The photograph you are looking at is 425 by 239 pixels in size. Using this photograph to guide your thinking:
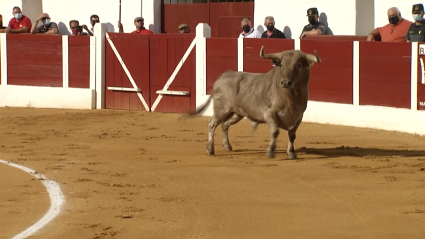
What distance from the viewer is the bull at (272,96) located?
930cm

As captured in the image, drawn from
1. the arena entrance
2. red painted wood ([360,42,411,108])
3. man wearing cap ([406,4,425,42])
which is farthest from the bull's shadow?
the arena entrance

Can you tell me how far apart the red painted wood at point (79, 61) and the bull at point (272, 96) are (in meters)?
6.15

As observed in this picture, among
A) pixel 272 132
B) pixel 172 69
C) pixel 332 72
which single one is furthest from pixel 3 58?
pixel 272 132

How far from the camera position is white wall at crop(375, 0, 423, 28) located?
13.7 metres

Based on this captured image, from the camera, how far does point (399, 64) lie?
12.1 metres

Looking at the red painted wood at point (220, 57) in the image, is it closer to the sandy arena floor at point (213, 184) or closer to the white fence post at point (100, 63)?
the sandy arena floor at point (213, 184)

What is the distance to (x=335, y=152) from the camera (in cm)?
1003

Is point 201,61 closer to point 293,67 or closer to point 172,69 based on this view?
point 172,69

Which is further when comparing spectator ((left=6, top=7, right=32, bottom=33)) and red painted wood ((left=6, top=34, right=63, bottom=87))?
spectator ((left=6, top=7, right=32, bottom=33))

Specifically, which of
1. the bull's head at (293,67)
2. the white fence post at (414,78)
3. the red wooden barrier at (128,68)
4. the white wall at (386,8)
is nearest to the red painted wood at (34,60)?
the red wooden barrier at (128,68)

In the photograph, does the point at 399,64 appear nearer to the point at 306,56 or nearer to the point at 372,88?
the point at 372,88

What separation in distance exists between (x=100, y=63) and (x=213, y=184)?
803cm

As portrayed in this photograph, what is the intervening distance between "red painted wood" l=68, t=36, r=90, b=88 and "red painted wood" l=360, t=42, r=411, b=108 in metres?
5.33

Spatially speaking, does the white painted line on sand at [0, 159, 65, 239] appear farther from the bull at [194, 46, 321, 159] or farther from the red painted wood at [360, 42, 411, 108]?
the red painted wood at [360, 42, 411, 108]
